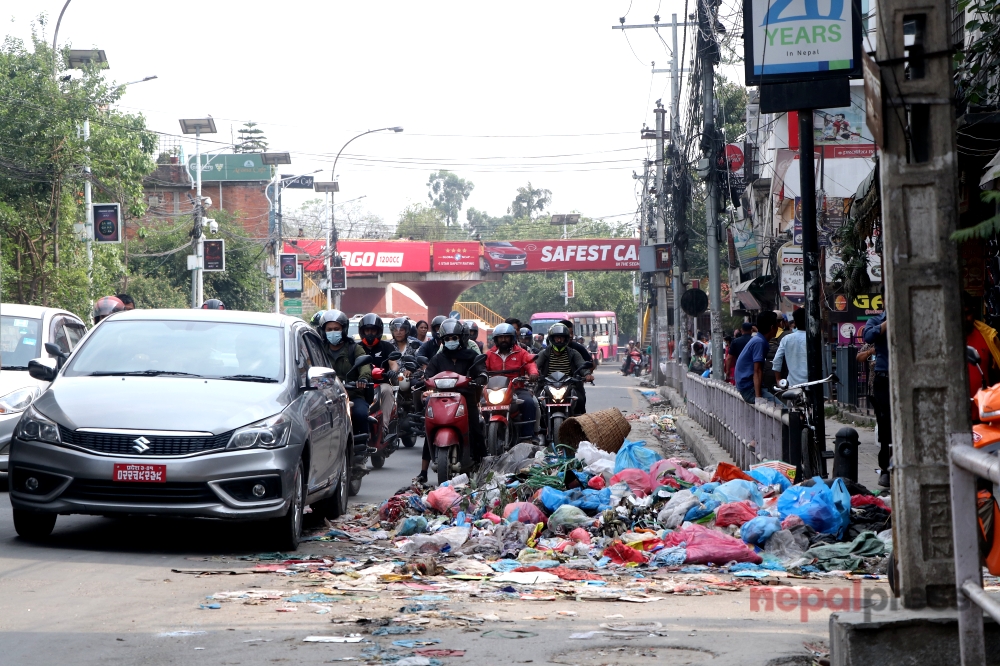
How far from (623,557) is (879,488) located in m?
4.30

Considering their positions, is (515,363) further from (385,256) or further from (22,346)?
(385,256)

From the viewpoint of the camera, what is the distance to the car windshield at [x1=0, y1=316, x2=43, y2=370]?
506 inches

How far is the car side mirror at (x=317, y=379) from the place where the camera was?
903 centimetres

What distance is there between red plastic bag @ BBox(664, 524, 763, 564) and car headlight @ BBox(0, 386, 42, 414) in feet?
21.6

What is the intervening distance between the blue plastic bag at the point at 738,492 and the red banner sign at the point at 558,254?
187ft

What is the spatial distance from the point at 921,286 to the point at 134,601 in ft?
14.5

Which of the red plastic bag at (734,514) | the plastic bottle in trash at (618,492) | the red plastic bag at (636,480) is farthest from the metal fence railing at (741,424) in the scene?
the red plastic bag at (734,514)

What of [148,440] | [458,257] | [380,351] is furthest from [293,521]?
[458,257]

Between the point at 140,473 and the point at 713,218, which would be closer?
the point at 140,473

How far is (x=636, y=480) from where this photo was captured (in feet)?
34.0

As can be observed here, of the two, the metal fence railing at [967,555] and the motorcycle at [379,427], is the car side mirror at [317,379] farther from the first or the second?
the metal fence railing at [967,555]

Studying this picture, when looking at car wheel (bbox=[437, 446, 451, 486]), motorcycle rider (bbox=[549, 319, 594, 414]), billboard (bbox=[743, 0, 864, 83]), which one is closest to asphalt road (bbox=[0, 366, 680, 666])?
car wheel (bbox=[437, 446, 451, 486])

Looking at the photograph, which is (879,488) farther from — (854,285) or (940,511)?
(940,511)

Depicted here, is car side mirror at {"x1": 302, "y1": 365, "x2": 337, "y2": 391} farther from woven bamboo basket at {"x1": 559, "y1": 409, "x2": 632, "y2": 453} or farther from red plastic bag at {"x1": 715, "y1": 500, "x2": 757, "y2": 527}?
woven bamboo basket at {"x1": 559, "y1": 409, "x2": 632, "y2": 453}
